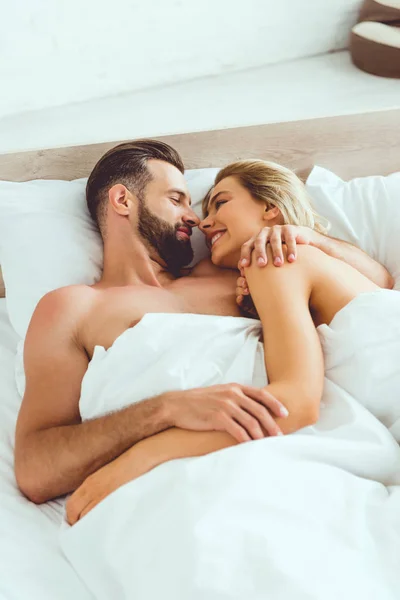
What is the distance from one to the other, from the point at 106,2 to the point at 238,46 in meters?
0.46

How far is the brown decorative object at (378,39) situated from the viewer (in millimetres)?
2061

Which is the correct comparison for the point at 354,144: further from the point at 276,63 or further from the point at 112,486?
the point at 112,486

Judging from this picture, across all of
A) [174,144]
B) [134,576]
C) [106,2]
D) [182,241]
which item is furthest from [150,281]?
[106,2]

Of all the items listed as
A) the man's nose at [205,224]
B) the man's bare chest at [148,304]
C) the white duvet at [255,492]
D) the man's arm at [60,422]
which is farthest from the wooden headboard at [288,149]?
the white duvet at [255,492]

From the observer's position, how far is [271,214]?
1.42m

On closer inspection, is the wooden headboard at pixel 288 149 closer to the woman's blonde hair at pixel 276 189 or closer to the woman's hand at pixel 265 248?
the woman's blonde hair at pixel 276 189

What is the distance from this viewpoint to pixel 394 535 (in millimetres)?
868

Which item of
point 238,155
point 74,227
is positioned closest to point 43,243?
point 74,227

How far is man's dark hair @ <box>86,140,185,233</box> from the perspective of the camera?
1.50m

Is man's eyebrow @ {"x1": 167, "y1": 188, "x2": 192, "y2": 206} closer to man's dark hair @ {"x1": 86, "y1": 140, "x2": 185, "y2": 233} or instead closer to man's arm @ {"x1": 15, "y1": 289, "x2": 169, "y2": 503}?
man's dark hair @ {"x1": 86, "y1": 140, "x2": 185, "y2": 233}

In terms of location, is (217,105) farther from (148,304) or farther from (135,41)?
(148,304)

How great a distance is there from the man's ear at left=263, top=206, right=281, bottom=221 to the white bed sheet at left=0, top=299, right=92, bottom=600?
693 mm

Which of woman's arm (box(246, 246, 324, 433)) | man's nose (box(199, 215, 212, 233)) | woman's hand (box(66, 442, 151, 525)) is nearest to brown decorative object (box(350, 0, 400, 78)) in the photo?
man's nose (box(199, 215, 212, 233))

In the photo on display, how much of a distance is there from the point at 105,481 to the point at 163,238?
632mm
